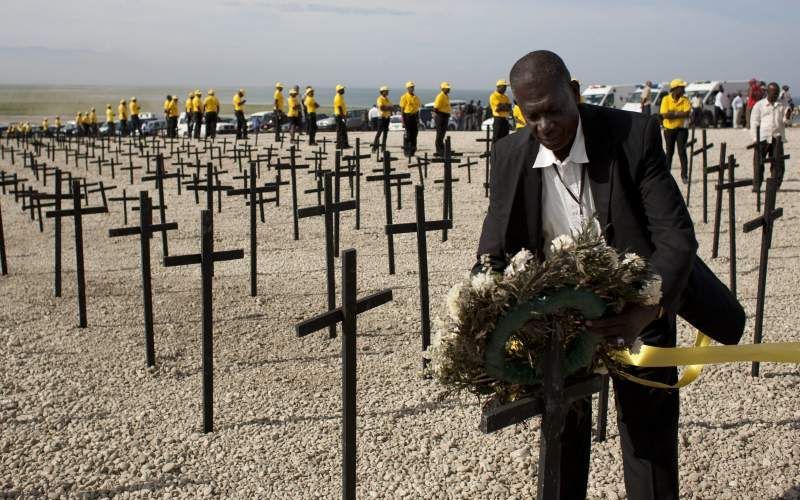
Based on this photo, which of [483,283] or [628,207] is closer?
[483,283]

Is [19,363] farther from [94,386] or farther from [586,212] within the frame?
[586,212]

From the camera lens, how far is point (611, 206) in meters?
2.81

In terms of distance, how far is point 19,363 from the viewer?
7.07 meters

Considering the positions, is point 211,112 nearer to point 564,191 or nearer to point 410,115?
point 410,115

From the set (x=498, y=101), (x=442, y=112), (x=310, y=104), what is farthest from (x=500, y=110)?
(x=310, y=104)

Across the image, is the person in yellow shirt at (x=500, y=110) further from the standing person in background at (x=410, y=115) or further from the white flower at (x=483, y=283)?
the white flower at (x=483, y=283)

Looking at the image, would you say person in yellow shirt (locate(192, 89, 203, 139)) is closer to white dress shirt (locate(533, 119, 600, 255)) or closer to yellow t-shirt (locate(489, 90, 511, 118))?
yellow t-shirt (locate(489, 90, 511, 118))

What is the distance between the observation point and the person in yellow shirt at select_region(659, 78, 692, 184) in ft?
47.8

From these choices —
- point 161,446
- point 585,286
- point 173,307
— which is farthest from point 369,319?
point 585,286

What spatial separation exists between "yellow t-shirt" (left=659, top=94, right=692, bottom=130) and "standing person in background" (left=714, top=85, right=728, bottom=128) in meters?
17.5

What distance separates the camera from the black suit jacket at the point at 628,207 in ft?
8.78

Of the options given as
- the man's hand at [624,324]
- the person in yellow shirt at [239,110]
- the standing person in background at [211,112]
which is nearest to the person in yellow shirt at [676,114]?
the man's hand at [624,324]

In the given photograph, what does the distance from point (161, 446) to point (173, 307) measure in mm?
3638

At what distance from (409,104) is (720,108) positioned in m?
16.0
